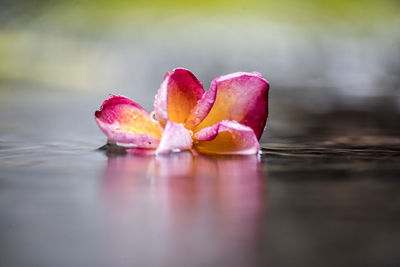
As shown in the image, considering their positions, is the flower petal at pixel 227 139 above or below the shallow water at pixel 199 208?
above

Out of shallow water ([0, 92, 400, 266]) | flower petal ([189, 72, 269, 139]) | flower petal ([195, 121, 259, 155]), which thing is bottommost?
shallow water ([0, 92, 400, 266])

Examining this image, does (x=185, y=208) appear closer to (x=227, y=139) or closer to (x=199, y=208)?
(x=199, y=208)

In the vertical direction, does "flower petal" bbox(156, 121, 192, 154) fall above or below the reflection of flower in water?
above

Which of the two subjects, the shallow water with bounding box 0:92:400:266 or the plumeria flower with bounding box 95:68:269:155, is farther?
the plumeria flower with bounding box 95:68:269:155

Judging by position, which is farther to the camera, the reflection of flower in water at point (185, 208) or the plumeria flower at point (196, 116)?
the plumeria flower at point (196, 116)

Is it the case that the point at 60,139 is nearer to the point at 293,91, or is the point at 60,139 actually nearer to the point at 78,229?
the point at 78,229
